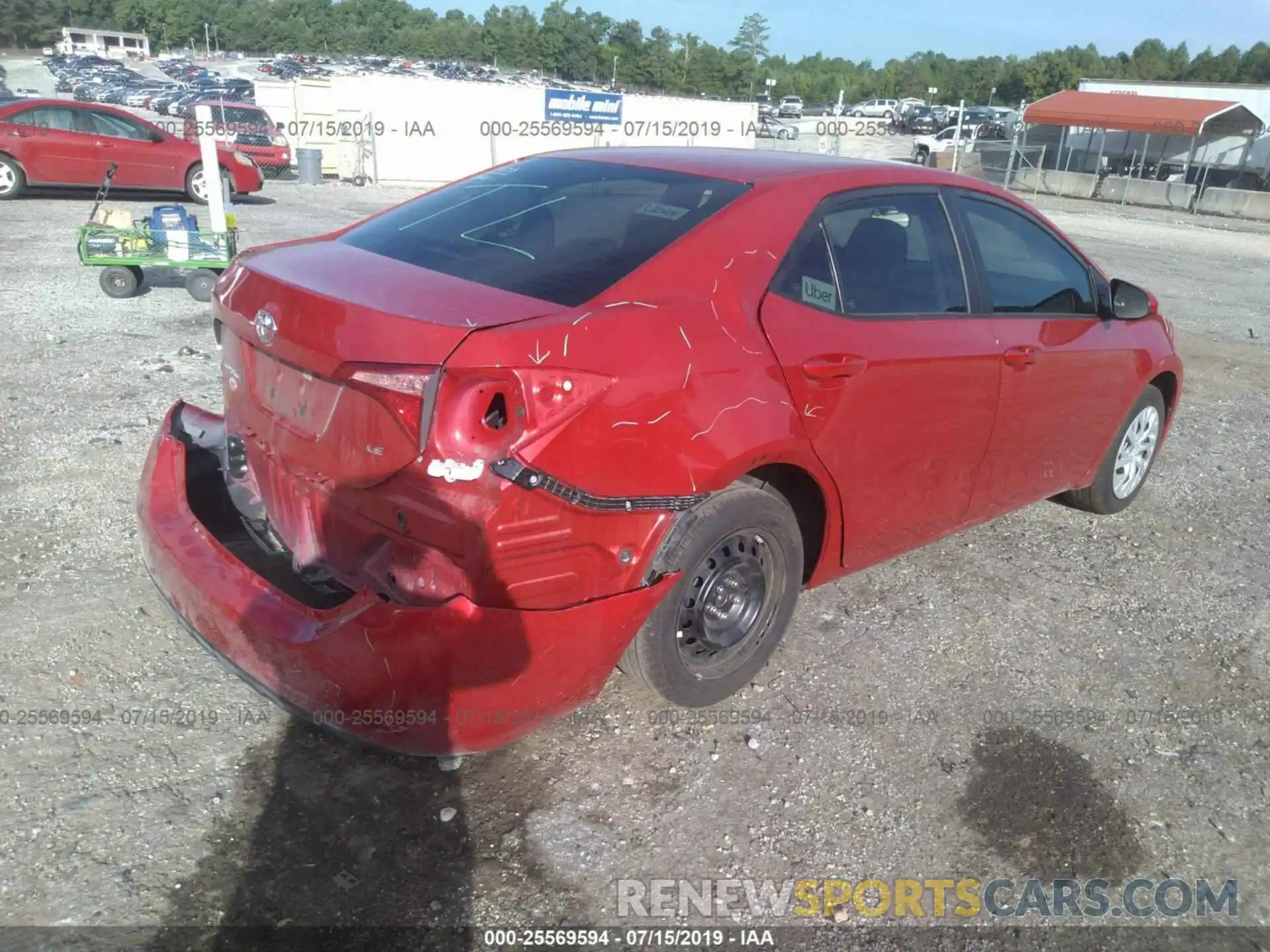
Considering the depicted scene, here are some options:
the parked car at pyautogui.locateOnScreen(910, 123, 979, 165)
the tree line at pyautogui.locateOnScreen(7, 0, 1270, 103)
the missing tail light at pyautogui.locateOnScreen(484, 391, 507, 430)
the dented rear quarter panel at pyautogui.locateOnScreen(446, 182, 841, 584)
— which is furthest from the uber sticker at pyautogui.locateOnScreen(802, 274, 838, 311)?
the tree line at pyautogui.locateOnScreen(7, 0, 1270, 103)

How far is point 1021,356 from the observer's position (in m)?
3.86

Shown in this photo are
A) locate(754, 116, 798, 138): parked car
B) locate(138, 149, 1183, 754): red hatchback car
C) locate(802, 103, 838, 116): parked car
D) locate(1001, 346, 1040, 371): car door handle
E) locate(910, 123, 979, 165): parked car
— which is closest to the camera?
locate(138, 149, 1183, 754): red hatchback car

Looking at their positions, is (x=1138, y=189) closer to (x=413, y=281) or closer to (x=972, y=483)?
(x=972, y=483)

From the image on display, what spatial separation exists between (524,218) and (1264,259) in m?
18.5

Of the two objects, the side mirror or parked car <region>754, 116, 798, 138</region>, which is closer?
the side mirror

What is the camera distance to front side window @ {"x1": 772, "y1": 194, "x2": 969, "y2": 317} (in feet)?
10.4

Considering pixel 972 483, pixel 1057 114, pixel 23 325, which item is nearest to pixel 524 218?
pixel 972 483

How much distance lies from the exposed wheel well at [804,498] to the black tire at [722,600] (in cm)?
6

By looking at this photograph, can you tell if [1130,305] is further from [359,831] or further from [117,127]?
[117,127]

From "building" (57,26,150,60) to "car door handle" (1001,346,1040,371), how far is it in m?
95.4

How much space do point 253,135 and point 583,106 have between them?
27.7ft

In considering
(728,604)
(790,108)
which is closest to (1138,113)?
(728,604)

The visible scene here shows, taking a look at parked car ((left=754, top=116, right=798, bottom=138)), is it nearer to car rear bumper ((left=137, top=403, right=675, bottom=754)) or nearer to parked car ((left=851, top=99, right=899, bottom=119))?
parked car ((left=851, top=99, right=899, bottom=119))

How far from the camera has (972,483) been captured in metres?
3.96
